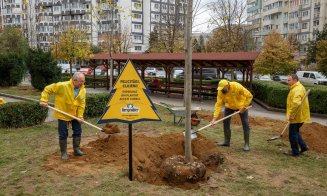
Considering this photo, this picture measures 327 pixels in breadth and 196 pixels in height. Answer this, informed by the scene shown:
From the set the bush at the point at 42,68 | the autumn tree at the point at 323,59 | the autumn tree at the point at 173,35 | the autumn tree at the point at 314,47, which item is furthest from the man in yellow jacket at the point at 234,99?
the autumn tree at the point at 314,47

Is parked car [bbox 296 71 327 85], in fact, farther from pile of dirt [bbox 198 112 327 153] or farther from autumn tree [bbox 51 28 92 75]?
pile of dirt [bbox 198 112 327 153]

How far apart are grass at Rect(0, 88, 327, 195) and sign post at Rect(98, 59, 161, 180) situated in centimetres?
53

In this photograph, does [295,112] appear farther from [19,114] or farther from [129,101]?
[19,114]

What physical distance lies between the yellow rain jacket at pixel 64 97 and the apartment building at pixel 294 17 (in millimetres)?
49369

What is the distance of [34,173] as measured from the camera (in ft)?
16.6

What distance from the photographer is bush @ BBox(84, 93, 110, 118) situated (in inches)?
411

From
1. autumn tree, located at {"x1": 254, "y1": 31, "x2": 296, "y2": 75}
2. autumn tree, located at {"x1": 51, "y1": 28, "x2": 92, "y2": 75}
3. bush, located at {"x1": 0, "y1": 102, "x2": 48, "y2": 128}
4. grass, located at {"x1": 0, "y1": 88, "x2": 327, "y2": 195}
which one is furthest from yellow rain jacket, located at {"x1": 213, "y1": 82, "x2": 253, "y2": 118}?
autumn tree, located at {"x1": 254, "y1": 31, "x2": 296, "y2": 75}

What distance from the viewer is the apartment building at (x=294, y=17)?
5743 cm

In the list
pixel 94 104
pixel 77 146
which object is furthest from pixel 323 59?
pixel 77 146

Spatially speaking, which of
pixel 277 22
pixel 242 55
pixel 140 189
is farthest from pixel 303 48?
pixel 140 189

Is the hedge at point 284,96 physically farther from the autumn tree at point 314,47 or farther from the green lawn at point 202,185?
the autumn tree at point 314,47

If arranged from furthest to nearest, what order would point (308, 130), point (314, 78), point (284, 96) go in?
point (314, 78) < point (284, 96) < point (308, 130)

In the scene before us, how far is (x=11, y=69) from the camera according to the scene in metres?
21.4

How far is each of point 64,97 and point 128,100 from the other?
1.50 metres
